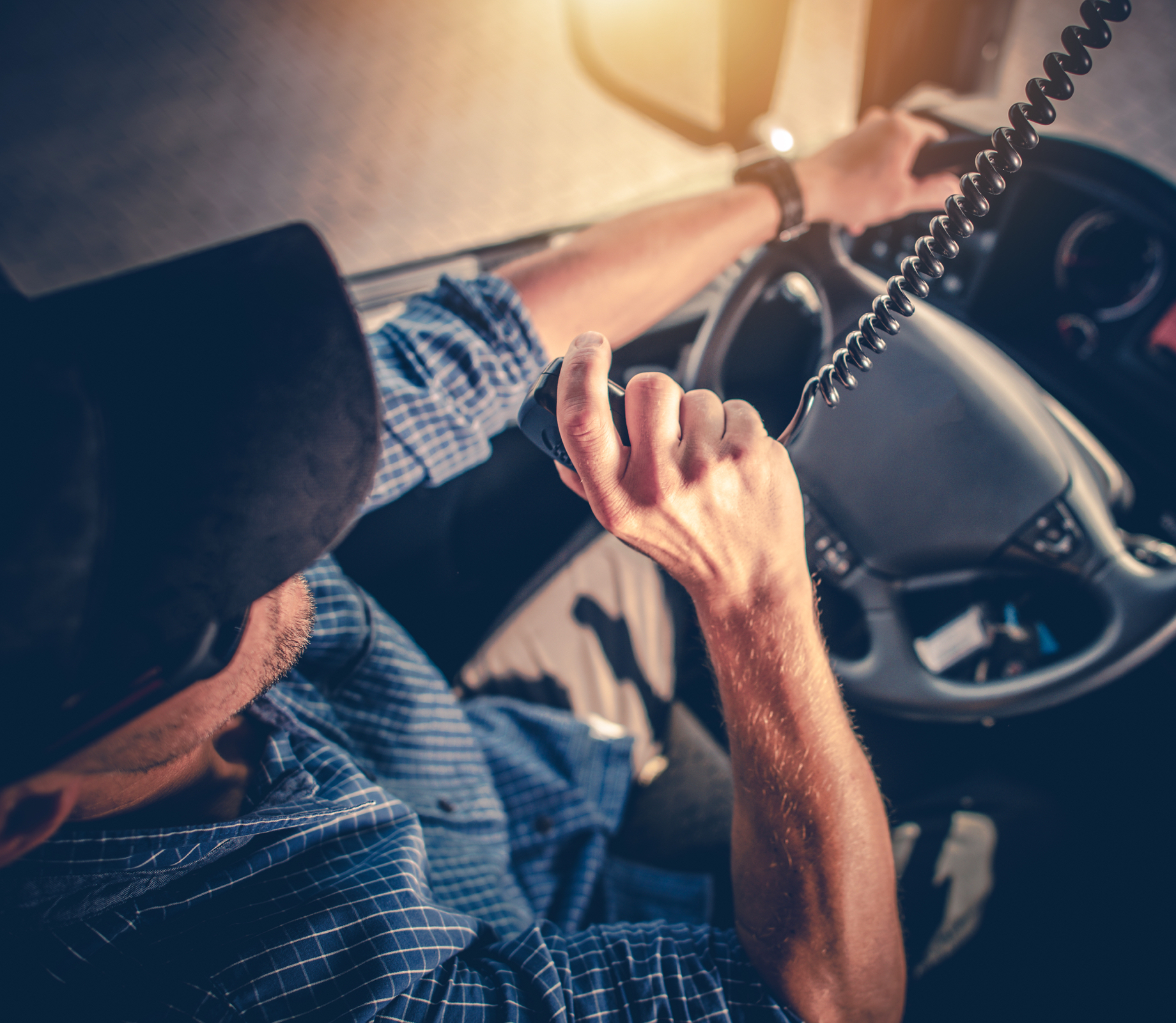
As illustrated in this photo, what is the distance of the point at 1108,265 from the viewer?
115 centimetres

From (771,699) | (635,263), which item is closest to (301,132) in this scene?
(635,263)

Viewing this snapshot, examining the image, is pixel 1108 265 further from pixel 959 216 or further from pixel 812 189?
pixel 959 216

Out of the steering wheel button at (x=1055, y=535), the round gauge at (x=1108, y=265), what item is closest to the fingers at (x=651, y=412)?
the steering wheel button at (x=1055, y=535)

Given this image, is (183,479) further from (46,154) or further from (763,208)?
(46,154)

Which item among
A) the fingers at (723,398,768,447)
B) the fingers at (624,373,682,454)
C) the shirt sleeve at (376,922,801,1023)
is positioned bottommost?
the shirt sleeve at (376,922,801,1023)

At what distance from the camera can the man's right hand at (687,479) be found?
59cm

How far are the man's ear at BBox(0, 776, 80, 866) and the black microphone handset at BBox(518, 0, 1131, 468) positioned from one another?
0.52 metres

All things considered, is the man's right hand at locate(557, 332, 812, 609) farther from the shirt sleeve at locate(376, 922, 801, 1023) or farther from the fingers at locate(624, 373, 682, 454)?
the shirt sleeve at locate(376, 922, 801, 1023)

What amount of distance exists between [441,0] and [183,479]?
3.66m

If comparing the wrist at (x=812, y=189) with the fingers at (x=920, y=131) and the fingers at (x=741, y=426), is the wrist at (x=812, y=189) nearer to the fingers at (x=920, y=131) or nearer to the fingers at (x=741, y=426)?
the fingers at (x=920, y=131)

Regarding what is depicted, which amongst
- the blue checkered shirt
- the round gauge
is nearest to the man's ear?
the blue checkered shirt

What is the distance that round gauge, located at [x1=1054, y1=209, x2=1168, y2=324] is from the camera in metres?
1.08

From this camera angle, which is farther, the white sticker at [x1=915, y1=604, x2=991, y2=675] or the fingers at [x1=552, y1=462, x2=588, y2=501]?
the white sticker at [x1=915, y1=604, x2=991, y2=675]

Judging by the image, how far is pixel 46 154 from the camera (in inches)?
109
